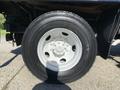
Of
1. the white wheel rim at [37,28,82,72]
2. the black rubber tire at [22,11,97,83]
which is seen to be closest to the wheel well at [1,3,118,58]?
the black rubber tire at [22,11,97,83]

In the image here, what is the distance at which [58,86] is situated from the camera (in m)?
5.34

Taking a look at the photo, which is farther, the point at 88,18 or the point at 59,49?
the point at 88,18

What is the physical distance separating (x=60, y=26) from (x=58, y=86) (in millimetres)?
888

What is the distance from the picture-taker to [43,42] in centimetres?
543

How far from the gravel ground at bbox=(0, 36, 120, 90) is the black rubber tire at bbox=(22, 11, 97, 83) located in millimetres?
167

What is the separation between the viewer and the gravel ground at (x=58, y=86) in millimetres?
5332

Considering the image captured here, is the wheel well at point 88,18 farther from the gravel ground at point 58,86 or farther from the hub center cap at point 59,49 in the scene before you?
the hub center cap at point 59,49

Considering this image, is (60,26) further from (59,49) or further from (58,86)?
(58,86)

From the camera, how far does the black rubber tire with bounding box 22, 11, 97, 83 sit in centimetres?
532

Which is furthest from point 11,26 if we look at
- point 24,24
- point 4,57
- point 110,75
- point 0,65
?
point 110,75

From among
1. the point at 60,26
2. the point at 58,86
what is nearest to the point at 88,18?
the point at 60,26

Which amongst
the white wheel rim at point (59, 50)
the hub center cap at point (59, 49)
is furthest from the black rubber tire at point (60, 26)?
the hub center cap at point (59, 49)

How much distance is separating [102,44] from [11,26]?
1.60 meters

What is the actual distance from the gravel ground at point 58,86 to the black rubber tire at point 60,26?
0.55 ft
